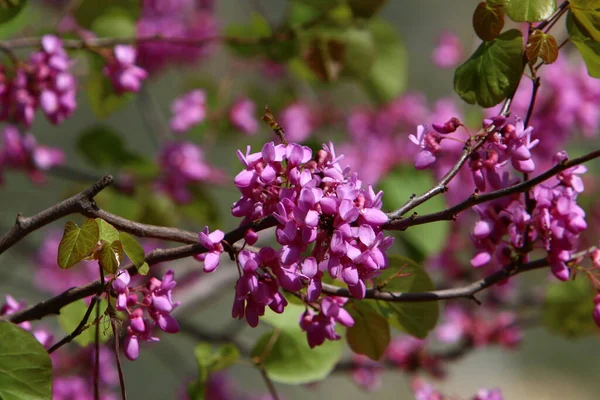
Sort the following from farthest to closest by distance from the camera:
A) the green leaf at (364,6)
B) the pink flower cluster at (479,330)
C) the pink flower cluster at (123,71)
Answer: the pink flower cluster at (479,330) → the green leaf at (364,6) → the pink flower cluster at (123,71)

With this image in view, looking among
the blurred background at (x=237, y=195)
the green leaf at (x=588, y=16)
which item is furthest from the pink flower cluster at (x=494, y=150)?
the blurred background at (x=237, y=195)

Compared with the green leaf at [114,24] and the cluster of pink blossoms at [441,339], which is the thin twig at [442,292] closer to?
the green leaf at [114,24]

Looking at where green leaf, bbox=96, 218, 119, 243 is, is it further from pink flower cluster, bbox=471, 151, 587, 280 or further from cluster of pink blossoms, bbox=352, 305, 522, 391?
cluster of pink blossoms, bbox=352, 305, 522, 391

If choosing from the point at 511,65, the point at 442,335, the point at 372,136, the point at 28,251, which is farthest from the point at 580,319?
the point at 28,251

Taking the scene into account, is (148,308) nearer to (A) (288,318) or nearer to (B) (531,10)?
(A) (288,318)

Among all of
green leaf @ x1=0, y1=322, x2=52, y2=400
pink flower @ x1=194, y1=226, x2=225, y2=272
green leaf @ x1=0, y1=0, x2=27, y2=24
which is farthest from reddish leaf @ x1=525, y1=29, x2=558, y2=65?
green leaf @ x1=0, y1=0, x2=27, y2=24

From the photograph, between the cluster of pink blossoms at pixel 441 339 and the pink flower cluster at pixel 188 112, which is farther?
the cluster of pink blossoms at pixel 441 339

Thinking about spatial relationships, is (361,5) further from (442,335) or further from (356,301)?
(442,335)
